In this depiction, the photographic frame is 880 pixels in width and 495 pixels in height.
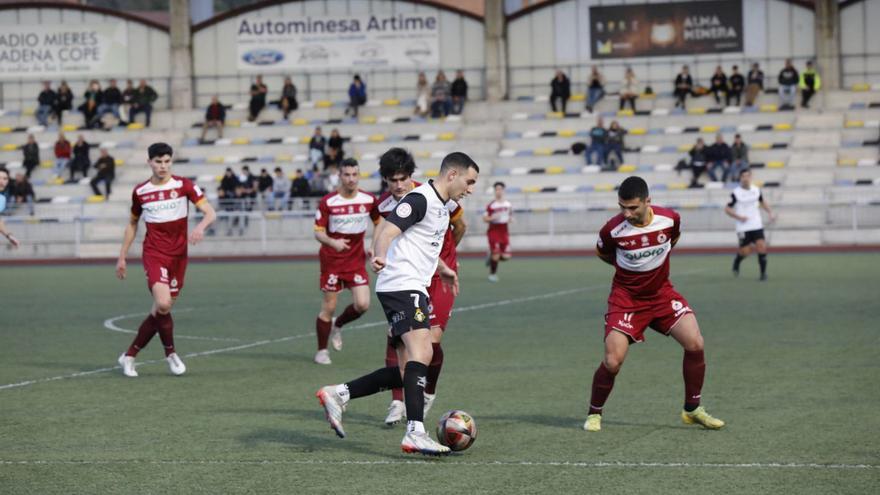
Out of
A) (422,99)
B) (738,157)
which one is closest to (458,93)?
(422,99)

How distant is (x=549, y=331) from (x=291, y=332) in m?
3.00

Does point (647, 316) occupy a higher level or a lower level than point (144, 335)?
higher

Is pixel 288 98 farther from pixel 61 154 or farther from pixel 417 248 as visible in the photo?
pixel 417 248

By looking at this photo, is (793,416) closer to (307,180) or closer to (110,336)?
(110,336)

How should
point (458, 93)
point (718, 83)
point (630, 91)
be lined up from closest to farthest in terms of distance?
point (718, 83) < point (630, 91) < point (458, 93)

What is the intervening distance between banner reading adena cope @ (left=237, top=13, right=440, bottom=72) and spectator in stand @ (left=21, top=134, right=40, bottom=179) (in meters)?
8.26

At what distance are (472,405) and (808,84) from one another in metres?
32.3

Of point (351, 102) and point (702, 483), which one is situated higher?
point (351, 102)

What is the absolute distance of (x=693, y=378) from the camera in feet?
27.6

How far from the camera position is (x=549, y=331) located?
14758 mm

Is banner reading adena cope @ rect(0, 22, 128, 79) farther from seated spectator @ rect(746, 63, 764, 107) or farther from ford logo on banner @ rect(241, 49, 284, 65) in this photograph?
seated spectator @ rect(746, 63, 764, 107)

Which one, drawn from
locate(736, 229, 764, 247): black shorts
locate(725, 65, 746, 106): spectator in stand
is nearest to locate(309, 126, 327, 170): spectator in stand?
locate(725, 65, 746, 106): spectator in stand

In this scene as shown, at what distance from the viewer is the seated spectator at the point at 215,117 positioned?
139 feet

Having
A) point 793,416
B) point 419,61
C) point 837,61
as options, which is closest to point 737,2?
point 837,61
